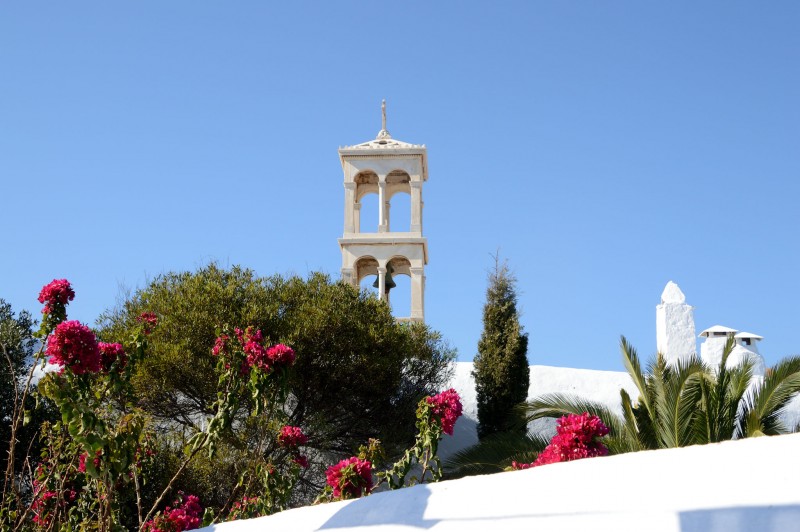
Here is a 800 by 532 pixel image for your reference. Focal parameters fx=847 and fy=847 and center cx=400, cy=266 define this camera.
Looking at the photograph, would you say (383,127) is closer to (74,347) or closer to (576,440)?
(576,440)

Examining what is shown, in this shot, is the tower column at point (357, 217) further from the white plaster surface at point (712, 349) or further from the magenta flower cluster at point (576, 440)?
the magenta flower cluster at point (576, 440)

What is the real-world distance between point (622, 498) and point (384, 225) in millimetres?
16071

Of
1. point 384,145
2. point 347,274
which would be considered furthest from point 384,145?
point 347,274

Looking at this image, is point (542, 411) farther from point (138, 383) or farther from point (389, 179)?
point (389, 179)

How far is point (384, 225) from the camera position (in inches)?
726

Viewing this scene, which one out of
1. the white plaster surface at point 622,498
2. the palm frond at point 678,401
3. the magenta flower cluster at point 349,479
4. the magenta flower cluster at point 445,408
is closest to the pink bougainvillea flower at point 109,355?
the magenta flower cluster at point 349,479

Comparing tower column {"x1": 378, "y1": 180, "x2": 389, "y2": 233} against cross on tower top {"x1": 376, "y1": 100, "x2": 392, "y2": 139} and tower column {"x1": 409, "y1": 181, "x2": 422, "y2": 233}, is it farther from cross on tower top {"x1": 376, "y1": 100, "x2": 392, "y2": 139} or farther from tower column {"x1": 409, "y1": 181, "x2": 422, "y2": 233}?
cross on tower top {"x1": 376, "y1": 100, "x2": 392, "y2": 139}

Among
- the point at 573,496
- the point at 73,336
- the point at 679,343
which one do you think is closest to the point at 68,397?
the point at 73,336

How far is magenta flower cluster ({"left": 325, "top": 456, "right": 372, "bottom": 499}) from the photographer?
17.4ft

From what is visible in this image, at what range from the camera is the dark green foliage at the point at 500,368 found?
49.6 ft

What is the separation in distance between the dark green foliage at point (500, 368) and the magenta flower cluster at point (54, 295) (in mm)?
10743

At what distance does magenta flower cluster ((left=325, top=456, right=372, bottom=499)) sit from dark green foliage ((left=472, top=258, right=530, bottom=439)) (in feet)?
31.2

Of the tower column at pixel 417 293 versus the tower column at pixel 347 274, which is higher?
the tower column at pixel 347 274

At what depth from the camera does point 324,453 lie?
14672 millimetres
